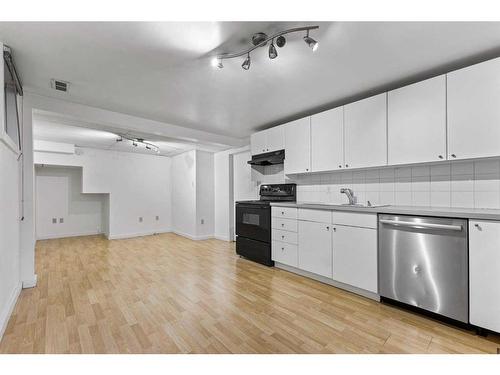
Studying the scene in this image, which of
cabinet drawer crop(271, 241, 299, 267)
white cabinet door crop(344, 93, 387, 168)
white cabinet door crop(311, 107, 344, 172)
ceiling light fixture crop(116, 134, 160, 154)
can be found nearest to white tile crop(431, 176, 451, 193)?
white cabinet door crop(344, 93, 387, 168)

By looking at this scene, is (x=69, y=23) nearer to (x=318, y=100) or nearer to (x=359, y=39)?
(x=359, y=39)

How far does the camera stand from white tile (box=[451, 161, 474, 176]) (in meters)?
2.20

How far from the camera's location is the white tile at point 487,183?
6.77 feet

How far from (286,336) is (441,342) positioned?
1.12 metres

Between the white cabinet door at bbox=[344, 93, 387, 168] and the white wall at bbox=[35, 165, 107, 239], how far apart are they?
613 centimetres

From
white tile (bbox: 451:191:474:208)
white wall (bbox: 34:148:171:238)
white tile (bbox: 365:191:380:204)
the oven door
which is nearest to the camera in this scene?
white tile (bbox: 451:191:474:208)

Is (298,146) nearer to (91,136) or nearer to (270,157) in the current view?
(270,157)

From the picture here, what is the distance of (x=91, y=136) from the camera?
449cm

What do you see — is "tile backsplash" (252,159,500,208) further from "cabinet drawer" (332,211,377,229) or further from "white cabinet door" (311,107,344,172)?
"cabinet drawer" (332,211,377,229)

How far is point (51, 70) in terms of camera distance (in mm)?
2193

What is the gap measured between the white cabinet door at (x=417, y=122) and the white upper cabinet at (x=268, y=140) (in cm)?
156

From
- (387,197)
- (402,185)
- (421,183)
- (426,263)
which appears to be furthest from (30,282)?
(421,183)

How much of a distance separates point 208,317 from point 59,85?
282cm
